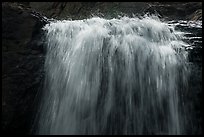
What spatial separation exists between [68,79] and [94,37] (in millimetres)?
1268

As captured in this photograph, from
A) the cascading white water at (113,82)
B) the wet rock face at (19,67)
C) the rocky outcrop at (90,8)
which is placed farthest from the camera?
the rocky outcrop at (90,8)

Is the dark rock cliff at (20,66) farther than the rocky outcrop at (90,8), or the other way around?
the rocky outcrop at (90,8)

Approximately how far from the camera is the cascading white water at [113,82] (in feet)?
19.7

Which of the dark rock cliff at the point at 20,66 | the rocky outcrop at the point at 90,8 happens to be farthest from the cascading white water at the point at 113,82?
the rocky outcrop at the point at 90,8

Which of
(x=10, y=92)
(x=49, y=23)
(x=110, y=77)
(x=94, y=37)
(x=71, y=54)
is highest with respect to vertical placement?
(x=49, y=23)

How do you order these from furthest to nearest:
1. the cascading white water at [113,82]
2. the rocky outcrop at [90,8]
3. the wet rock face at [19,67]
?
1. the rocky outcrop at [90,8]
2. the wet rock face at [19,67]
3. the cascading white water at [113,82]

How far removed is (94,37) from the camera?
7.19 meters

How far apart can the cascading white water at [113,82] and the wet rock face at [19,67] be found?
0.29m

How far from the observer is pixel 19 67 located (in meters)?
6.66

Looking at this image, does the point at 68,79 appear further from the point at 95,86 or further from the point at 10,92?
the point at 10,92

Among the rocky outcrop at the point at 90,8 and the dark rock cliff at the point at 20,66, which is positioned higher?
the rocky outcrop at the point at 90,8

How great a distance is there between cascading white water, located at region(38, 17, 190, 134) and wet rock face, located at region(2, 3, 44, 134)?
0.95 ft

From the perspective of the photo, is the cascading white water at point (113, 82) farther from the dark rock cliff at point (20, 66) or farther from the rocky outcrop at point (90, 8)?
the rocky outcrop at point (90, 8)

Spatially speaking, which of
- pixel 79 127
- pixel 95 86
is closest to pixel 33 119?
pixel 79 127
